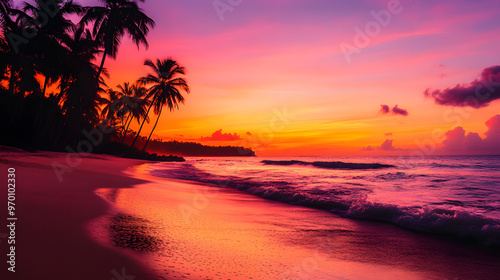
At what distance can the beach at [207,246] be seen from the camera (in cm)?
270

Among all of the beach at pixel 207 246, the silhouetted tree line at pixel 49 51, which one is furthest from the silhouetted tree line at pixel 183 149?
the beach at pixel 207 246

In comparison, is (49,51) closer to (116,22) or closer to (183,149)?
(116,22)

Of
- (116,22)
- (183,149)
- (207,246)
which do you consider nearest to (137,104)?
(116,22)

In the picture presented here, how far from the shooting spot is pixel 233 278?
267cm

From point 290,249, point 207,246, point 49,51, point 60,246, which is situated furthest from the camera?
point 49,51

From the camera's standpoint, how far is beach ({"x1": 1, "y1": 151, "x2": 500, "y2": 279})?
2.70 meters

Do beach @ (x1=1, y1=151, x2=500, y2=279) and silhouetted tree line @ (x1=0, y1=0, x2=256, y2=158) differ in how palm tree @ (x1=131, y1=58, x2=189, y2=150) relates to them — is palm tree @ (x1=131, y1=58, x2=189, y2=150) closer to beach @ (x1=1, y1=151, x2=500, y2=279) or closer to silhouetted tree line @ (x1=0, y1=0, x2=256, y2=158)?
silhouetted tree line @ (x1=0, y1=0, x2=256, y2=158)

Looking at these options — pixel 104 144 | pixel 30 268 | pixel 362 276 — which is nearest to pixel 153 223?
pixel 30 268

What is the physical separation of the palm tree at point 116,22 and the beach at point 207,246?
18310mm

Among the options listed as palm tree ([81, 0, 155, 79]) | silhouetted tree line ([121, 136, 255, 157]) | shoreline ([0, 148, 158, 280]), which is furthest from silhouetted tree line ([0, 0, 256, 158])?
silhouetted tree line ([121, 136, 255, 157])

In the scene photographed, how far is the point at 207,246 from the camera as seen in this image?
3547 mm

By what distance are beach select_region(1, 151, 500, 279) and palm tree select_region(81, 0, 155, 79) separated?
18.3m

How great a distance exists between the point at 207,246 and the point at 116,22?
21699 millimetres

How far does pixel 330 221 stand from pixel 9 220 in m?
5.07
